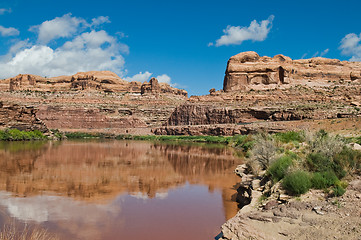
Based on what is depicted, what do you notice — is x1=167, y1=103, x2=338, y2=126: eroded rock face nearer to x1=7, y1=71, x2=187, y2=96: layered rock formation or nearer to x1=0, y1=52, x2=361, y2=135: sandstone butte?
x1=0, y1=52, x2=361, y2=135: sandstone butte

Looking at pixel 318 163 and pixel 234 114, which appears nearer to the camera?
pixel 318 163

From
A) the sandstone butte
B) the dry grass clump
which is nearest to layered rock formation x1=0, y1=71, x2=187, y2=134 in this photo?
the sandstone butte

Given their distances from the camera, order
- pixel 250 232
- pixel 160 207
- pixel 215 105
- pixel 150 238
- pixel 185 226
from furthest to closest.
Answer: pixel 215 105
pixel 160 207
pixel 185 226
pixel 150 238
pixel 250 232

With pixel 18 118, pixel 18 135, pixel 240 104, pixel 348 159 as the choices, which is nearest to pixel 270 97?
pixel 240 104

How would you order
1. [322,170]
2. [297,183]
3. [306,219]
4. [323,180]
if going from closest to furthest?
[306,219], [323,180], [297,183], [322,170]

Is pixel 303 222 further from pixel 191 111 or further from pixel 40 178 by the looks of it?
pixel 191 111

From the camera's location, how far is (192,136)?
50.3 metres

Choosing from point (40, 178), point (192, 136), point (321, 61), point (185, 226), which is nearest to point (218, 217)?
point (185, 226)

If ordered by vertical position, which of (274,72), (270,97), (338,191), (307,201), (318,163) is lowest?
(307,201)

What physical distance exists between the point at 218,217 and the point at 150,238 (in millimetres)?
2437

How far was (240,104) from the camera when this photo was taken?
184ft

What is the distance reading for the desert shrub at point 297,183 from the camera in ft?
23.1

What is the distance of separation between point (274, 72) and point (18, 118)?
5262 cm

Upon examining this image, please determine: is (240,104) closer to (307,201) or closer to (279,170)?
(279,170)
